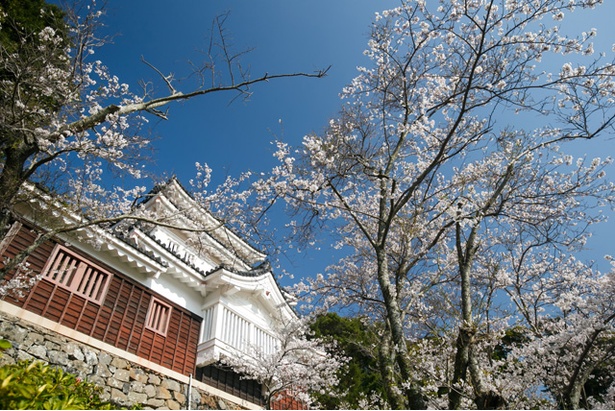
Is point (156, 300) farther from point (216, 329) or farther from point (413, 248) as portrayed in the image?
point (413, 248)

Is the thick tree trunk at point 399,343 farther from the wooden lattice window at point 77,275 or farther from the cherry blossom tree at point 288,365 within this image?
the wooden lattice window at point 77,275

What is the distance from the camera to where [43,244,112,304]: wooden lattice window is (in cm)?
991

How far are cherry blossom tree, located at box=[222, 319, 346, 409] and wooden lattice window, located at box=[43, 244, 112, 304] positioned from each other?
14.6 ft

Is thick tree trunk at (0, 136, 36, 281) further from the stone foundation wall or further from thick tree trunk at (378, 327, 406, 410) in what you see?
thick tree trunk at (378, 327, 406, 410)

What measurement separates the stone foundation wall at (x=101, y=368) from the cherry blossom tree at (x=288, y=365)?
169 cm

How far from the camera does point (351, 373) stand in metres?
19.0

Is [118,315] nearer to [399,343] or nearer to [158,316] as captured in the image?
[158,316]

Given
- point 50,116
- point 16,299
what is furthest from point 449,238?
point 16,299

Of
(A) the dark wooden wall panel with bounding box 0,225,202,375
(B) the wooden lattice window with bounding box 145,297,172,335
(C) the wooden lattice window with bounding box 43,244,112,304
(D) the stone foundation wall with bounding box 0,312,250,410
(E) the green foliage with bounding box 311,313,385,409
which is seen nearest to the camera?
(D) the stone foundation wall with bounding box 0,312,250,410

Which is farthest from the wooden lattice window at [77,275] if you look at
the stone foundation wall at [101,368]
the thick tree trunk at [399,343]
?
the thick tree trunk at [399,343]

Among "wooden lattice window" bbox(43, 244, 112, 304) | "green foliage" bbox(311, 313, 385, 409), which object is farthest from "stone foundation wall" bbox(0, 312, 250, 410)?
"green foliage" bbox(311, 313, 385, 409)

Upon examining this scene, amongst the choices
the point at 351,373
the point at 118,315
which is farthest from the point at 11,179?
the point at 351,373

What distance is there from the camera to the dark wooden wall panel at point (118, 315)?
31.0 ft

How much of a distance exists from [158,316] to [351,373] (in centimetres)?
1076
